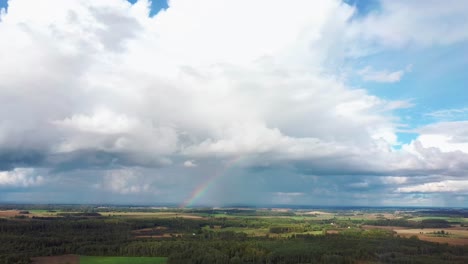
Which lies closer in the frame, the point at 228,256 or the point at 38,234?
the point at 228,256

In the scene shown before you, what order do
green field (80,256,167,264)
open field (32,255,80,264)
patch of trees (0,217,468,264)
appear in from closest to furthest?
open field (32,255,80,264) → green field (80,256,167,264) → patch of trees (0,217,468,264)

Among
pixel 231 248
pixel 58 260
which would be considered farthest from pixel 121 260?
pixel 231 248

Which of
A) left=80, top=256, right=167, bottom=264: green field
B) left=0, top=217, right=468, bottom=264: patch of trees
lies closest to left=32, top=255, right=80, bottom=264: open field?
left=80, top=256, right=167, bottom=264: green field

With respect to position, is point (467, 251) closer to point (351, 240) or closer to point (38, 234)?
point (351, 240)

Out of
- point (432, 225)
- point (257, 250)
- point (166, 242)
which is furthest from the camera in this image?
point (432, 225)

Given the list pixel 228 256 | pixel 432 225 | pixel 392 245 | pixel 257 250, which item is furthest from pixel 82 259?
pixel 432 225

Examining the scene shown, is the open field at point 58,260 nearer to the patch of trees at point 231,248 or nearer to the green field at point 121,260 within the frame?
the green field at point 121,260

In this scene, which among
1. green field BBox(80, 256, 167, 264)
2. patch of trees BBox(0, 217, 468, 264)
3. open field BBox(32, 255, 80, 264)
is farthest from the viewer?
patch of trees BBox(0, 217, 468, 264)

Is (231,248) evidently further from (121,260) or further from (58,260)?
(58,260)

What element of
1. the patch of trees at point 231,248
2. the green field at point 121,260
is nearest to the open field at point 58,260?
the green field at point 121,260

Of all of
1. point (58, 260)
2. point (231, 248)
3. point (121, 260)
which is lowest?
point (121, 260)

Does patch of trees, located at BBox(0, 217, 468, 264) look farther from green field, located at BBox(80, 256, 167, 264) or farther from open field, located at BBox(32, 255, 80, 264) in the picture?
green field, located at BBox(80, 256, 167, 264)
